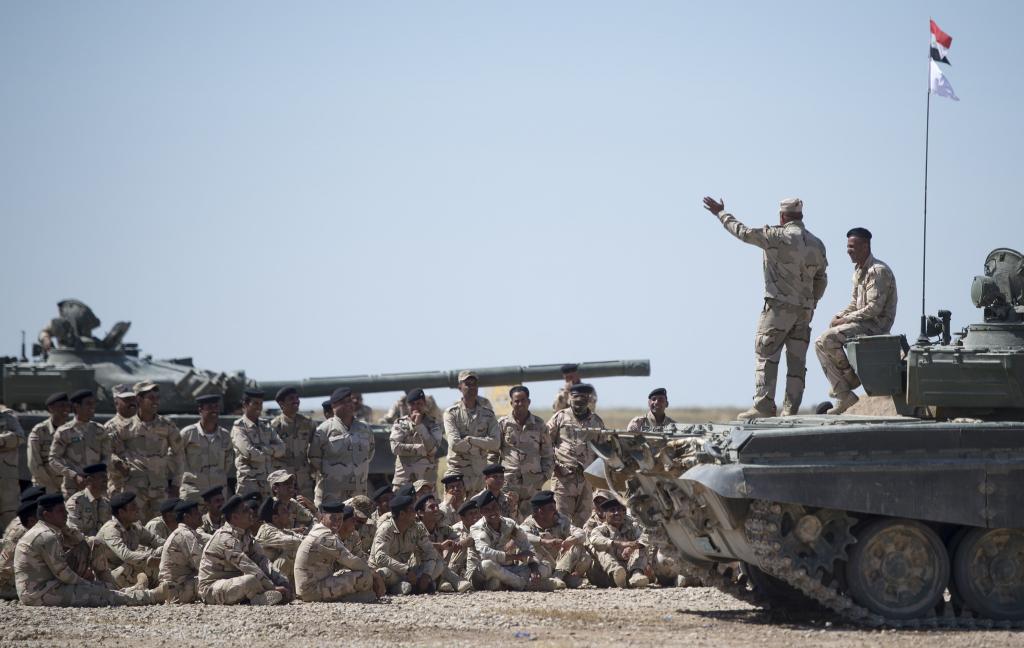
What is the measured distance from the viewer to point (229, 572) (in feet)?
46.5

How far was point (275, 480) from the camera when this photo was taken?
51.5 feet

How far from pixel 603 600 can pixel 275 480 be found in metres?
3.68

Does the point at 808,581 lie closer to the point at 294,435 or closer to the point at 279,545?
the point at 279,545

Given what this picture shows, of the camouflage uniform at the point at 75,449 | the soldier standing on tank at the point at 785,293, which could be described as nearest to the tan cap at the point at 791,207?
the soldier standing on tank at the point at 785,293

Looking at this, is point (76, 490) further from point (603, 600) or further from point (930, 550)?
point (930, 550)

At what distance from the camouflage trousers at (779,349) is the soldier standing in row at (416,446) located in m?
4.45

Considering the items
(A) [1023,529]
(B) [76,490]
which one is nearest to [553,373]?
(B) [76,490]

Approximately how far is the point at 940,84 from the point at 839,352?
3068mm

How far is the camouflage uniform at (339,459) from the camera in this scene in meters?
17.1

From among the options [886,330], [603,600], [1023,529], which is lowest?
[603,600]

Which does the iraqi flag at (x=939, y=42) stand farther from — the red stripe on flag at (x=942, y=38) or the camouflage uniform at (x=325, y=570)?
the camouflage uniform at (x=325, y=570)

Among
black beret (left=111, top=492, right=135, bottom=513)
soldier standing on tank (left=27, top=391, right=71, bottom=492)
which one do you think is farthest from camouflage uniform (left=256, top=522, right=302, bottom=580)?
soldier standing on tank (left=27, top=391, right=71, bottom=492)

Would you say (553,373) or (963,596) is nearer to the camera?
(963,596)

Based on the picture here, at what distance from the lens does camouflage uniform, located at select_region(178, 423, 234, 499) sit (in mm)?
17297
